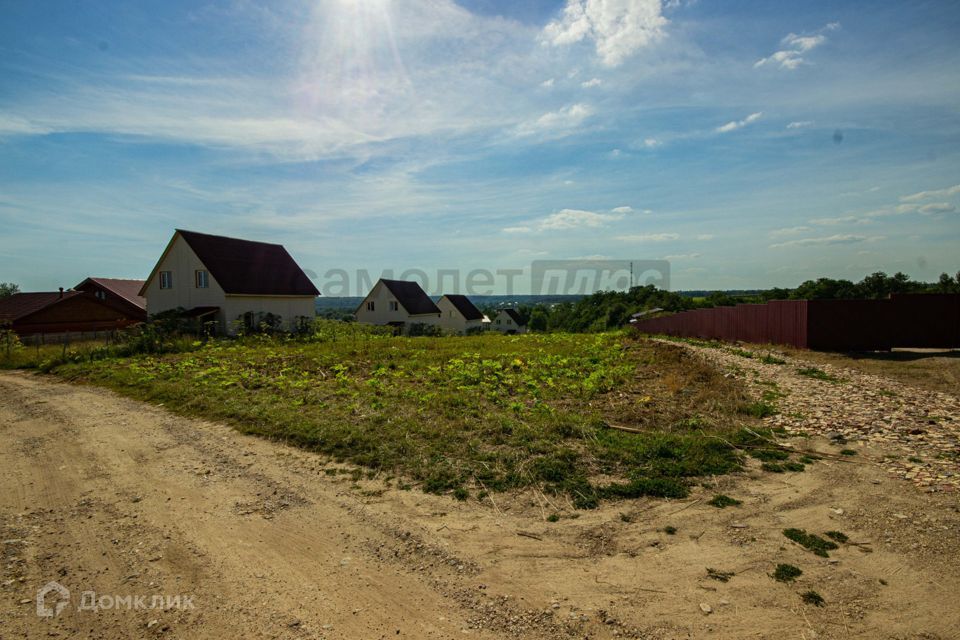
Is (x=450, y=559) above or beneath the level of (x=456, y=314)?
beneath

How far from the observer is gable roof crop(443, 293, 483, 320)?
5578cm

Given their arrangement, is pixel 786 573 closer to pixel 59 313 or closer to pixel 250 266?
pixel 250 266

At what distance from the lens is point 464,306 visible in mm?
57188

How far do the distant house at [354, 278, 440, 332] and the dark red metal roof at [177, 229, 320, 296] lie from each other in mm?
12802

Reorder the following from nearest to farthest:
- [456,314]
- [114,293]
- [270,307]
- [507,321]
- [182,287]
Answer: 1. [182,287]
2. [270,307]
3. [114,293]
4. [456,314]
5. [507,321]

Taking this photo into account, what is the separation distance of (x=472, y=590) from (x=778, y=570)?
2.36 meters

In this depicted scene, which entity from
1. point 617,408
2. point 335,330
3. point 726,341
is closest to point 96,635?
point 617,408

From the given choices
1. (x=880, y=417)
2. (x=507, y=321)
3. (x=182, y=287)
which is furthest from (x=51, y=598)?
(x=507, y=321)

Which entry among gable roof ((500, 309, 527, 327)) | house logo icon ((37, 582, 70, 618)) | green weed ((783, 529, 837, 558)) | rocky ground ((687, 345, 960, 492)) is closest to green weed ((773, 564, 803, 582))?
green weed ((783, 529, 837, 558))

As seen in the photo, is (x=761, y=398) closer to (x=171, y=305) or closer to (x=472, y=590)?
(x=472, y=590)

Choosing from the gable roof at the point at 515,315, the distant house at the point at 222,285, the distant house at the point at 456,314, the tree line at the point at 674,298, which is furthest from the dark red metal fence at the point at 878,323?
the gable roof at the point at 515,315

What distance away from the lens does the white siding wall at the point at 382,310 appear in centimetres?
4584

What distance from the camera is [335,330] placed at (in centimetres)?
3034

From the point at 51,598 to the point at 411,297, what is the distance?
45227 mm
